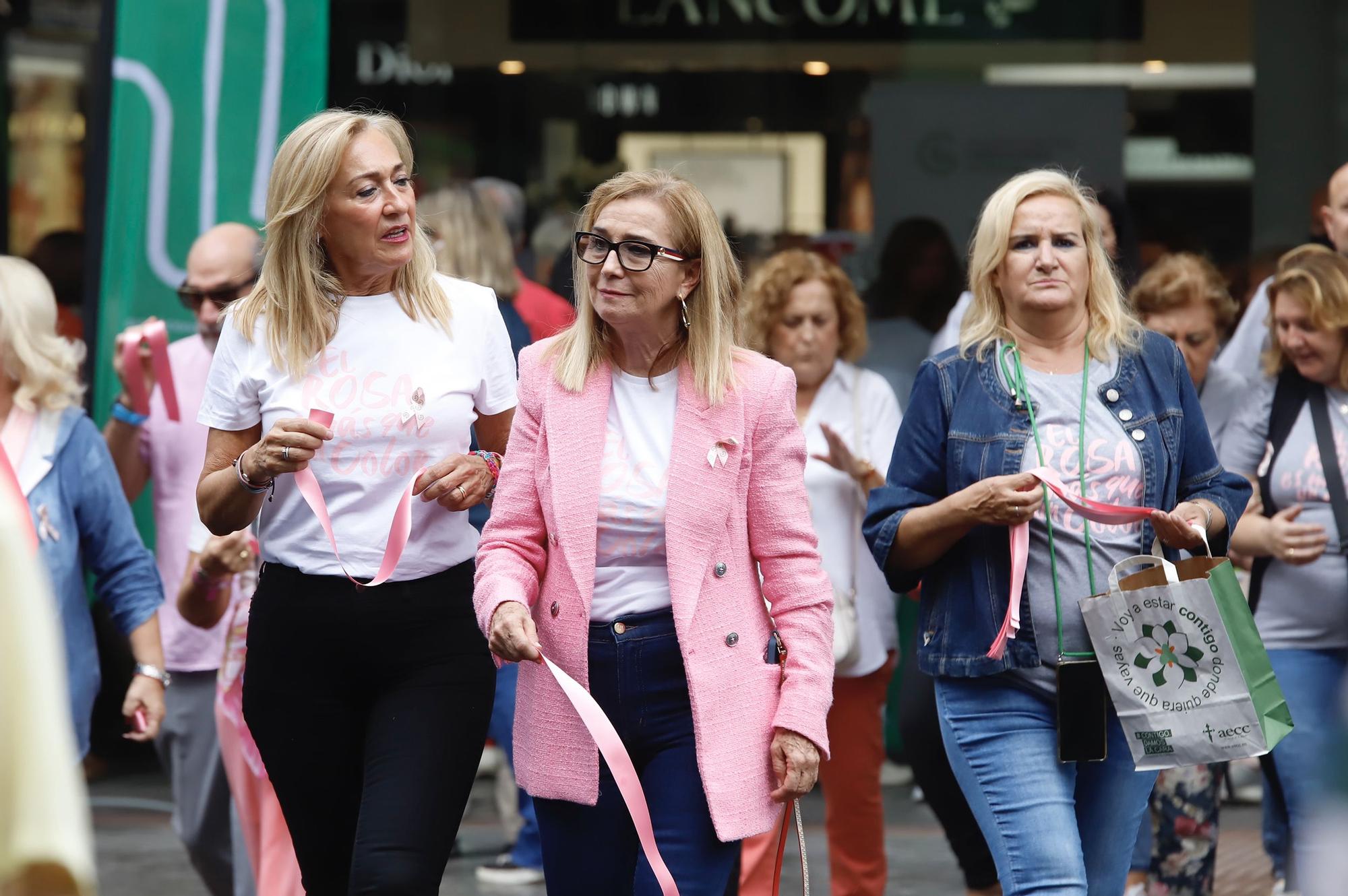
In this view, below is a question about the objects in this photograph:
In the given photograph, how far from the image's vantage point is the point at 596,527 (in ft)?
12.0

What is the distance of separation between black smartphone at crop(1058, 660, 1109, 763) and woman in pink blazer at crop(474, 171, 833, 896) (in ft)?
2.15

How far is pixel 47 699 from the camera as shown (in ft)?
5.43

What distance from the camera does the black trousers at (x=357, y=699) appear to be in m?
3.82

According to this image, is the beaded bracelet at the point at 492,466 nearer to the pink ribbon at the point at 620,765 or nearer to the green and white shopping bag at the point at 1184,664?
the pink ribbon at the point at 620,765

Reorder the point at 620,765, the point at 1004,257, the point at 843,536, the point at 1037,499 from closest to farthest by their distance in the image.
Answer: the point at 620,765
the point at 1037,499
the point at 1004,257
the point at 843,536

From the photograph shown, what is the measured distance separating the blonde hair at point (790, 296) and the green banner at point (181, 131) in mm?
1896

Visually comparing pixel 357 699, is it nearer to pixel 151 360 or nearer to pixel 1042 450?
pixel 1042 450

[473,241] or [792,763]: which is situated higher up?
[473,241]

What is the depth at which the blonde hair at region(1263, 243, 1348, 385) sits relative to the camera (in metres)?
5.37

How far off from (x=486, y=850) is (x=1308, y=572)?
12.0 ft

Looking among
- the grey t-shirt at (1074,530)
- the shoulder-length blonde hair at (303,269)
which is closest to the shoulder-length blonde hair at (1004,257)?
the grey t-shirt at (1074,530)

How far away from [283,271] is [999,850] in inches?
78.4

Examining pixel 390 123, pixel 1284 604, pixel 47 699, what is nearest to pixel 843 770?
pixel 1284 604

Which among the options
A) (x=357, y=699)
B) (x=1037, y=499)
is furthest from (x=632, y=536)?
(x=1037, y=499)
